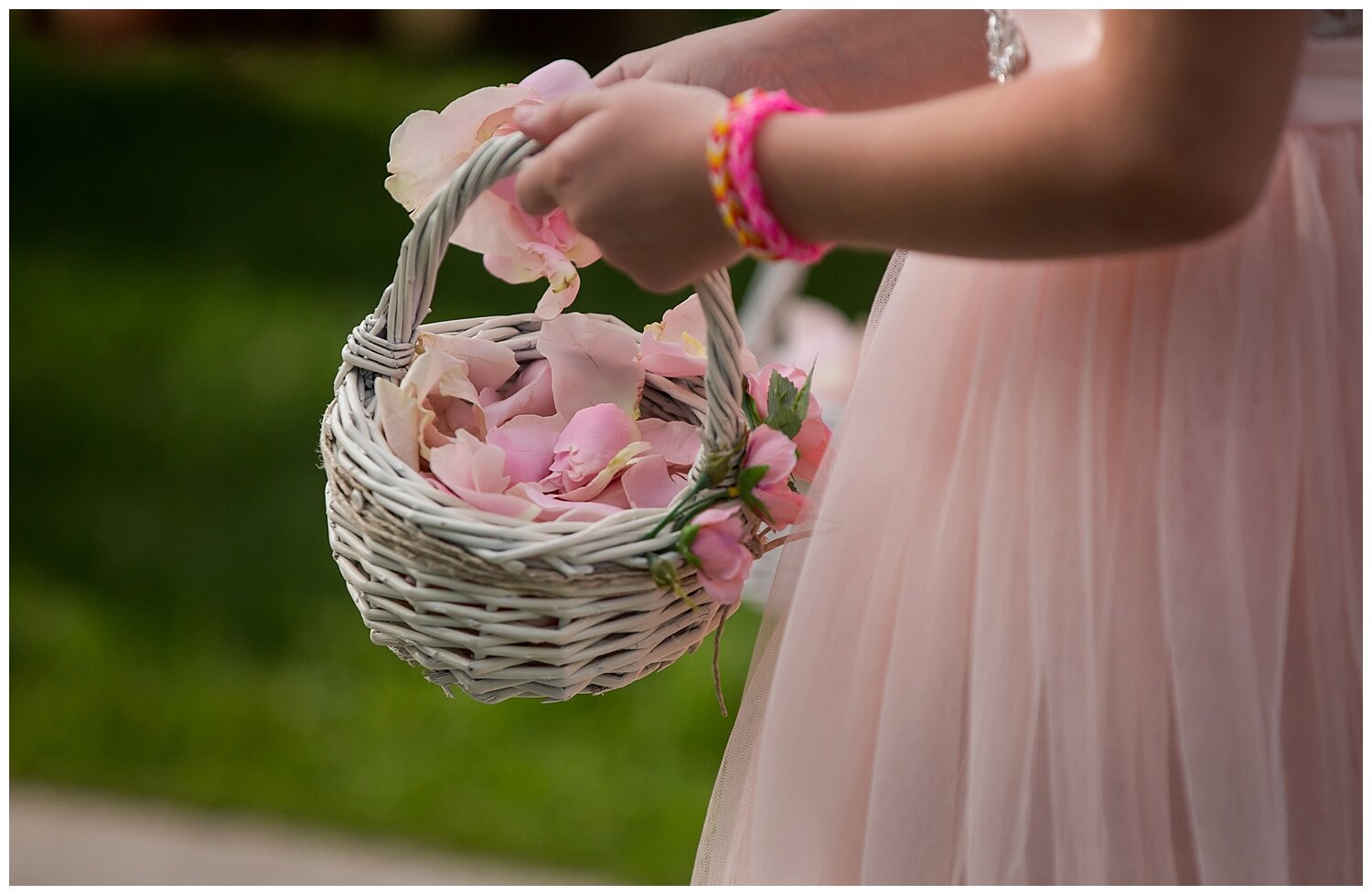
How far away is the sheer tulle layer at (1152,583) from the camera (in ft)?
2.11

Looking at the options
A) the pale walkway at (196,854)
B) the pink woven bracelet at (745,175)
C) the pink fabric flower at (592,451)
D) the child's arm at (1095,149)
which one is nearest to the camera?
the child's arm at (1095,149)

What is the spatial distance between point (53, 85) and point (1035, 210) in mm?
4367

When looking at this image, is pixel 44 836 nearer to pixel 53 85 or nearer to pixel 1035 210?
pixel 1035 210

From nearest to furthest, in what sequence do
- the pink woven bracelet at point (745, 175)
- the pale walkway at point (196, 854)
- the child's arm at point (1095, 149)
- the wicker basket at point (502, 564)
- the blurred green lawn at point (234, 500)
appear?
the child's arm at point (1095, 149)
the pink woven bracelet at point (745, 175)
the wicker basket at point (502, 564)
the pale walkway at point (196, 854)
the blurred green lawn at point (234, 500)

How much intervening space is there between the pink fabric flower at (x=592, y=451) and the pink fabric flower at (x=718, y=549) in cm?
12

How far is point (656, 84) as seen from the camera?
709mm

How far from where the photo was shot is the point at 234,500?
261 cm

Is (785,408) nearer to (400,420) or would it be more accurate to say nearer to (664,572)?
(664,572)

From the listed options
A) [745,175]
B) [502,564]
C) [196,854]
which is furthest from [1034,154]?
[196,854]

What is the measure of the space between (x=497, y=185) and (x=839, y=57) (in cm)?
25

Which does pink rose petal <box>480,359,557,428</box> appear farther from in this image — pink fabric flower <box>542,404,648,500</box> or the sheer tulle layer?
the sheer tulle layer

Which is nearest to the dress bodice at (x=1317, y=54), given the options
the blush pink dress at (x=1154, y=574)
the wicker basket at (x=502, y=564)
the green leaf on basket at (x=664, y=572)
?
the blush pink dress at (x=1154, y=574)

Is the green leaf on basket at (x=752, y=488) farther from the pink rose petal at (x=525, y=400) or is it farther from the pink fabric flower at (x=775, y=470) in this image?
the pink rose petal at (x=525, y=400)

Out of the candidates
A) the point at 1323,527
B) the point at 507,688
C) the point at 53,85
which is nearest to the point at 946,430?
the point at 1323,527
